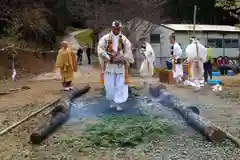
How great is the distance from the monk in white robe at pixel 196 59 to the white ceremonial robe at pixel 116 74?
185 inches

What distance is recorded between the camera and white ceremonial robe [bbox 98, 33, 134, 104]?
28.8ft

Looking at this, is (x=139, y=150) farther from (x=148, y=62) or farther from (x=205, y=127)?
(x=148, y=62)

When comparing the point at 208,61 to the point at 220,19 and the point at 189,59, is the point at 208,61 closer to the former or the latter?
the point at 189,59

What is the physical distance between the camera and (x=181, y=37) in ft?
107

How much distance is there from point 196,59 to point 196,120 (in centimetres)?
660

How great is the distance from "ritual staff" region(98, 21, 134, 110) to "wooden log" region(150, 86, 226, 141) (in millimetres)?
1206

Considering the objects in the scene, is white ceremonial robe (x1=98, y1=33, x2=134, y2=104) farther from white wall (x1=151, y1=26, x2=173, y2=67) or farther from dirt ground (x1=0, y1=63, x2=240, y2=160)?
white wall (x1=151, y1=26, x2=173, y2=67)

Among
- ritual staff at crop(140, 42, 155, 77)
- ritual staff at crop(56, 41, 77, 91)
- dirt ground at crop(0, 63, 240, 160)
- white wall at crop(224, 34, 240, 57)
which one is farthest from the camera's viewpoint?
white wall at crop(224, 34, 240, 57)

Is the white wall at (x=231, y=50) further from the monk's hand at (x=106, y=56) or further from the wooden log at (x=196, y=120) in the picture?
the monk's hand at (x=106, y=56)

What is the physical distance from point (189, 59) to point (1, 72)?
13.0 m

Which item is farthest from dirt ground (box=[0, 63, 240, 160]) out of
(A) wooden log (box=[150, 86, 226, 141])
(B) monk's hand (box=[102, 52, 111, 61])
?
(B) monk's hand (box=[102, 52, 111, 61])

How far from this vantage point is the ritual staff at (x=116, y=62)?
8711 millimetres

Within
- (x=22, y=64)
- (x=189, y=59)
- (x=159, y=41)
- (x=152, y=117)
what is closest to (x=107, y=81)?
(x=152, y=117)

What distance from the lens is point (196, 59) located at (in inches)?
513
